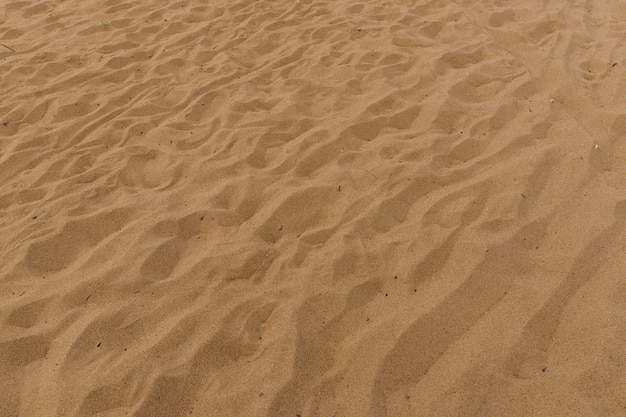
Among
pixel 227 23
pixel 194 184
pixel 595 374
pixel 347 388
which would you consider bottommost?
pixel 595 374

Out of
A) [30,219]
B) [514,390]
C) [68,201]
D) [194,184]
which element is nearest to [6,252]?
[30,219]

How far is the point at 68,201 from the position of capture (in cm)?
303

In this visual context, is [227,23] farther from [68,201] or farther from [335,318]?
[335,318]

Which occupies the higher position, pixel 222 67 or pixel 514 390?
pixel 222 67

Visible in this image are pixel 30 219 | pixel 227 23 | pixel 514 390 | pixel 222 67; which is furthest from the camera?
pixel 227 23

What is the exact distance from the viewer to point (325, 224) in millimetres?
2754

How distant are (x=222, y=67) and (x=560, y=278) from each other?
314 cm

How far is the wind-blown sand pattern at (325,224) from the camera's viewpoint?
81.6 inches

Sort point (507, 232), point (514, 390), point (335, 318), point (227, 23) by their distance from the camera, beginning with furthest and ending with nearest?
point (227, 23), point (507, 232), point (335, 318), point (514, 390)

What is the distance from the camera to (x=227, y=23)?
5.00m

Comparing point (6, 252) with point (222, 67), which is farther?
point (222, 67)

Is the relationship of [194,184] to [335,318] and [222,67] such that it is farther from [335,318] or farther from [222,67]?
[222,67]

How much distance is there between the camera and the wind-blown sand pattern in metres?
2.07

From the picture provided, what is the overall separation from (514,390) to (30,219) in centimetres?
268
